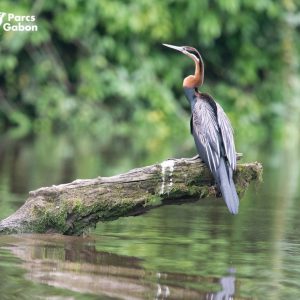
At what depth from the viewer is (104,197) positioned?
21.5 ft

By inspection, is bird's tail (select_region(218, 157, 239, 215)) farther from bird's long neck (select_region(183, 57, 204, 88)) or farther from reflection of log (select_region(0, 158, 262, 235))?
bird's long neck (select_region(183, 57, 204, 88))

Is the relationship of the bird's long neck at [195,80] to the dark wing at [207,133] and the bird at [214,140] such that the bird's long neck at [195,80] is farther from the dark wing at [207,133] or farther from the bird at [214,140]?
the dark wing at [207,133]

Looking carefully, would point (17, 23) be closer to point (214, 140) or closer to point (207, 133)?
point (207, 133)

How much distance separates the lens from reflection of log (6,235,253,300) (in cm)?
507

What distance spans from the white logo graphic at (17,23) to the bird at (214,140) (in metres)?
10.6

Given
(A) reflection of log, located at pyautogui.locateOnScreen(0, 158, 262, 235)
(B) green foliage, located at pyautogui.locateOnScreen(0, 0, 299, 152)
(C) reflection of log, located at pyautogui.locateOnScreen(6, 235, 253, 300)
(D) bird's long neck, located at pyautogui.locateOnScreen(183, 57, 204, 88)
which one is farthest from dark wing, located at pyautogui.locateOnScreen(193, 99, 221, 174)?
(B) green foliage, located at pyautogui.locateOnScreen(0, 0, 299, 152)

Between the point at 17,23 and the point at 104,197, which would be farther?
the point at 17,23

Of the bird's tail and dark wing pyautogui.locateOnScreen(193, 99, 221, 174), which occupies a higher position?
dark wing pyautogui.locateOnScreen(193, 99, 221, 174)

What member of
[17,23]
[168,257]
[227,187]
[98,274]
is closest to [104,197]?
[168,257]

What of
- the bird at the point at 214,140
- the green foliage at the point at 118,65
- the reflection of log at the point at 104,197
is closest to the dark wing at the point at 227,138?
the bird at the point at 214,140

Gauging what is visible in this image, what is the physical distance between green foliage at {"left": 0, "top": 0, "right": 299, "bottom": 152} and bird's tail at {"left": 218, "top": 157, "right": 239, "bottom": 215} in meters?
12.4

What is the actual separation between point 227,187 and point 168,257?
700 millimetres

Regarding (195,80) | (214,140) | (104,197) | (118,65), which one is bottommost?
(104,197)

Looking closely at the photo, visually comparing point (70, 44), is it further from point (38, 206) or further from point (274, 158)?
point (38, 206)
